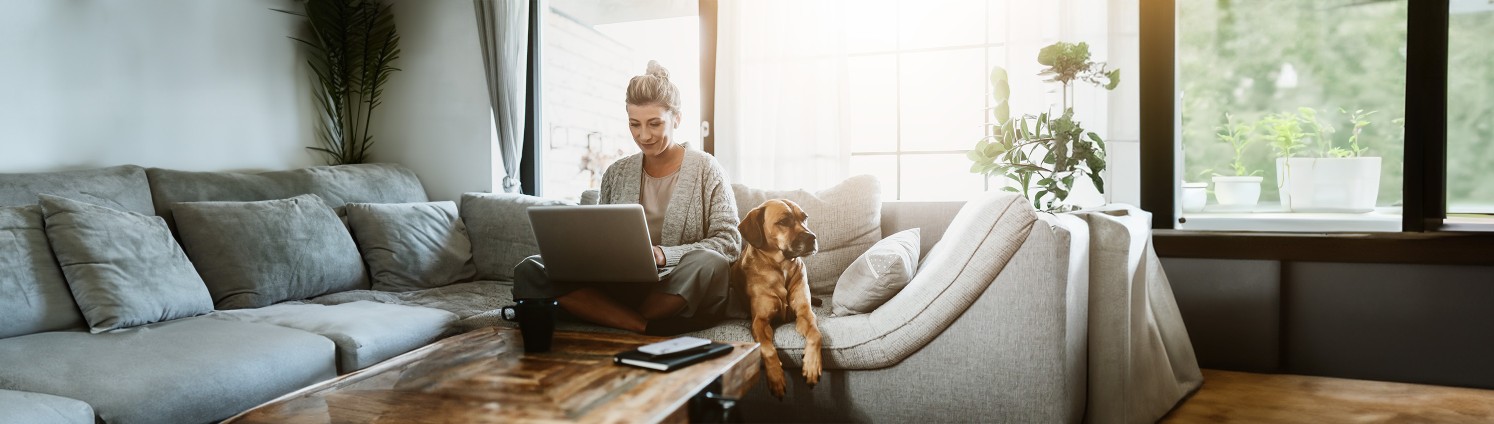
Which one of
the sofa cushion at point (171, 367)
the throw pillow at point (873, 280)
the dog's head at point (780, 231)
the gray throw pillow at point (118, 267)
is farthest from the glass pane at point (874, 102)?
the gray throw pillow at point (118, 267)

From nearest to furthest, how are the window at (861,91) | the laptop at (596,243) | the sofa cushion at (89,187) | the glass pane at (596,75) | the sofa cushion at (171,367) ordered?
the sofa cushion at (171,367) < the laptop at (596,243) < the sofa cushion at (89,187) < the window at (861,91) < the glass pane at (596,75)

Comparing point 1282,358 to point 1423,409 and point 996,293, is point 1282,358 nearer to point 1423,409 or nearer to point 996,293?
point 1423,409

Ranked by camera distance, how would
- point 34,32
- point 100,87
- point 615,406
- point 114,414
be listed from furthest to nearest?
point 100,87, point 34,32, point 114,414, point 615,406

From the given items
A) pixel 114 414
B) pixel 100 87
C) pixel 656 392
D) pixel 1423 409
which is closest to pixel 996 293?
pixel 656 392

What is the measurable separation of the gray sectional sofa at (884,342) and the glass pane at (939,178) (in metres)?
0.81

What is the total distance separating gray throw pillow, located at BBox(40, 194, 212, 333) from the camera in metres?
1.84

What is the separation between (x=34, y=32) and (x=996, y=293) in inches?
117

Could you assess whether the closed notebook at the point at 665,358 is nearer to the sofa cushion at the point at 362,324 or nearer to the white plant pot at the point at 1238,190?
the sofa cushion at the point at 362,324

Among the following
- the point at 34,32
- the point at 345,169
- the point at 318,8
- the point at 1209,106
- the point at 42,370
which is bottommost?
the point at 42,370

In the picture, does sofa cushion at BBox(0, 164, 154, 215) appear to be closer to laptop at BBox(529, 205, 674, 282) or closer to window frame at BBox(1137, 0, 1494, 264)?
laptop at BBox(529, 205, 674, 282)

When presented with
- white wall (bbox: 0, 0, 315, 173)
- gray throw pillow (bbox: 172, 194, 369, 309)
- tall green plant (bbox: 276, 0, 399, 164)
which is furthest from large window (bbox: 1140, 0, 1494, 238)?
white wall (bbox: 0, 0, 315, 173)

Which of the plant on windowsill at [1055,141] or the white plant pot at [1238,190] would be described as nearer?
the plant on windowsill at [1055,141]

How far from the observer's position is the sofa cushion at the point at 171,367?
1.43 meters

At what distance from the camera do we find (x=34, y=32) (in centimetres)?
230
